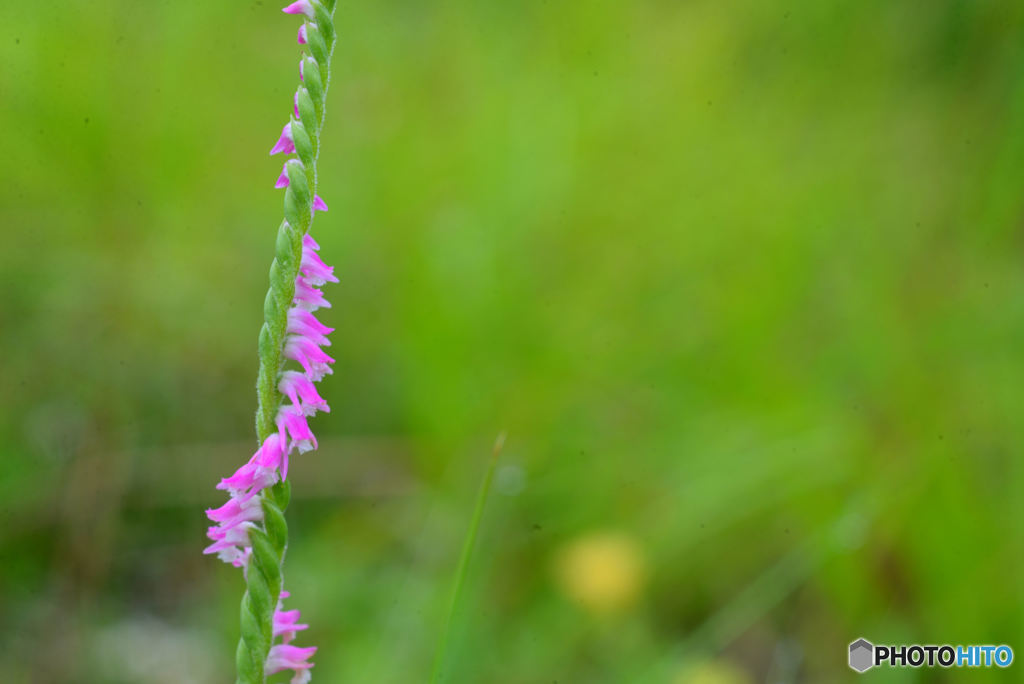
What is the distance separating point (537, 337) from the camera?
2242mm

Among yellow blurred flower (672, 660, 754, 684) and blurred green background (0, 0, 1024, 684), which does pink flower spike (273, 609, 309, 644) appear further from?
yellow blurred flower (672, 660, 754, 684)

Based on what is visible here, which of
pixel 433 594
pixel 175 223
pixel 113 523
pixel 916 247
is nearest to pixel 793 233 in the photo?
pixel 916 247

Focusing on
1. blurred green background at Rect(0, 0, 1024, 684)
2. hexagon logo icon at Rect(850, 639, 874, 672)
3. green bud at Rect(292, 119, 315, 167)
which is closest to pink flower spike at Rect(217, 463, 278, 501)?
green bud at Rect(292, 119, 315, 167)

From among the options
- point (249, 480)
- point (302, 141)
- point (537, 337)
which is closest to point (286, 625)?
point (249, 480)

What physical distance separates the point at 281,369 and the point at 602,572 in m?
1.08

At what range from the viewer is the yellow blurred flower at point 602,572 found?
1.67 meters

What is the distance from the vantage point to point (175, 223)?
2242 millimetres

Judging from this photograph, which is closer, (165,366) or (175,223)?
(165,366)

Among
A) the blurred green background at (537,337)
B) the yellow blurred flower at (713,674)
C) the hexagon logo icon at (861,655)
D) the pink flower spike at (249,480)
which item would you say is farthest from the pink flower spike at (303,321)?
the hexagon logo icon at (861,655)

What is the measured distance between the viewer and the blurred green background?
165cm

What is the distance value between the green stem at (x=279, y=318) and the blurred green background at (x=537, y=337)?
719 mm

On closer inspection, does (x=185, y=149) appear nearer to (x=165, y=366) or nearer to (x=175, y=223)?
(x=175, y=223)

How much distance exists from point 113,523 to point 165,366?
0.38 meters

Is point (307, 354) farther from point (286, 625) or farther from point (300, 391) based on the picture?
point (286, 625)
